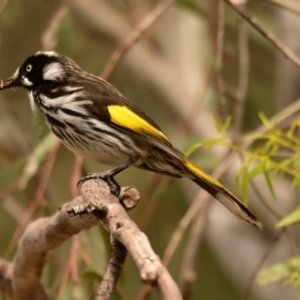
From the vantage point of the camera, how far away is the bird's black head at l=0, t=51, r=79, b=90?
1354 mm

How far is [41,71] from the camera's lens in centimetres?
136

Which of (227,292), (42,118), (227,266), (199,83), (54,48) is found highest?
(199,83)

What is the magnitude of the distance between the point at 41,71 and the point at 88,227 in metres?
0.42

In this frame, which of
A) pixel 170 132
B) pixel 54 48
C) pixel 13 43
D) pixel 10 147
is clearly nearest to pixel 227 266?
pixel 170 132

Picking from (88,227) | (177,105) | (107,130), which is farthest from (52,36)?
(88,227)

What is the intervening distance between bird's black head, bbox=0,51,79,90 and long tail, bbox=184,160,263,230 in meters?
0.31

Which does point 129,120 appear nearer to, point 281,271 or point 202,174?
point 202,174

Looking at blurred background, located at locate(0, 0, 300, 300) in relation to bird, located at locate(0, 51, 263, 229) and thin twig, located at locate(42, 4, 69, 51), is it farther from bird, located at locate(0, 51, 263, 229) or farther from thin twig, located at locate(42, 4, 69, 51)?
bird, located at locate(0, 51, 263, 229)

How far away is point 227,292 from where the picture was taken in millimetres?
2963

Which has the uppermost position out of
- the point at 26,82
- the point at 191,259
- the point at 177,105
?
the point at 177,105

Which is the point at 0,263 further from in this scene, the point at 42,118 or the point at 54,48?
the point at 54,48

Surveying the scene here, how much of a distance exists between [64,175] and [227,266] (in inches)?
38.4

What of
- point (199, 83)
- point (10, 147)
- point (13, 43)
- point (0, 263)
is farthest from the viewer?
point (13, 43)

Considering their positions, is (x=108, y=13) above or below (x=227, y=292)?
above
